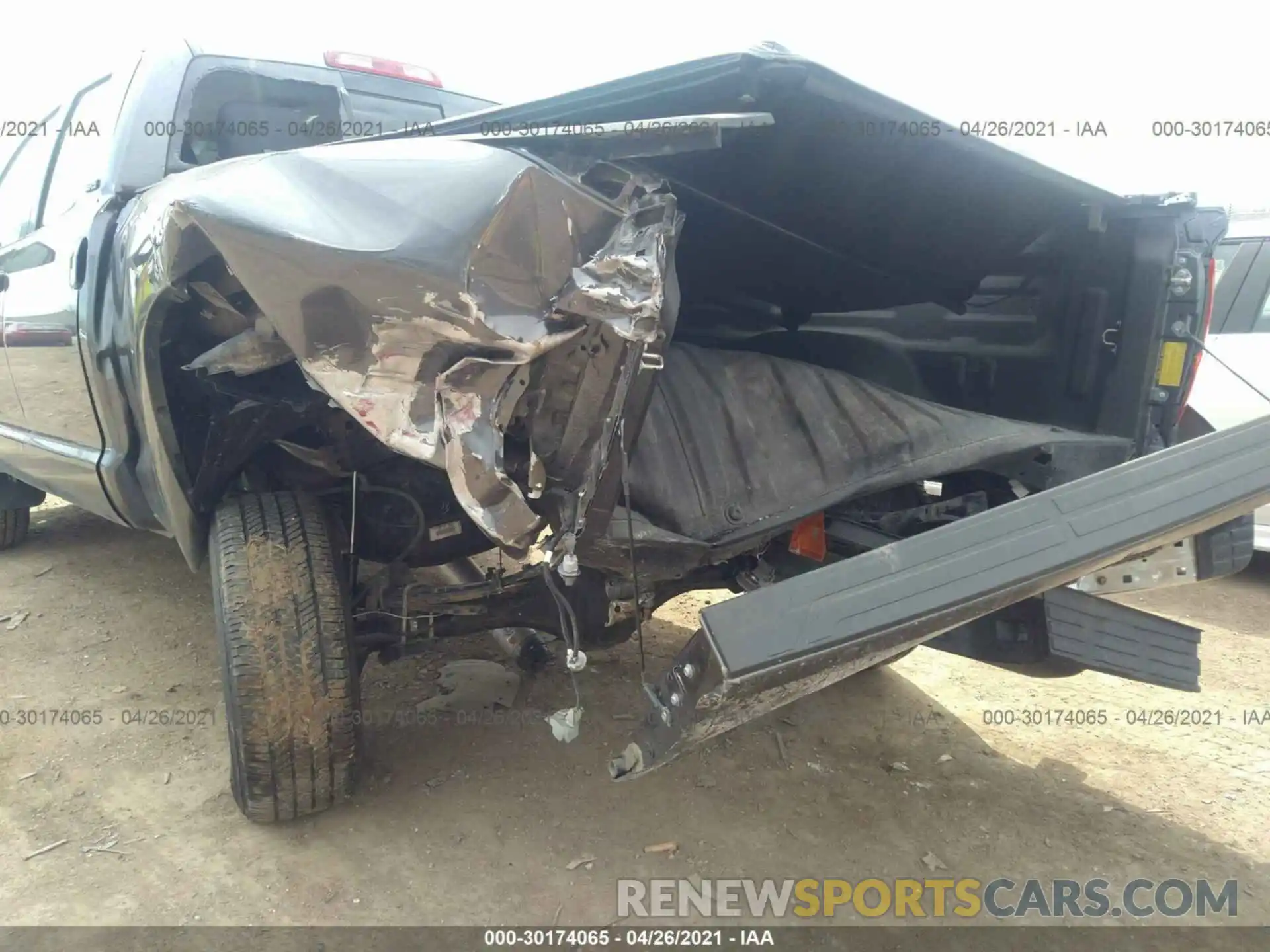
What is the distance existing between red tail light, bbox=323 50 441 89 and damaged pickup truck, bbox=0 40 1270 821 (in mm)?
14

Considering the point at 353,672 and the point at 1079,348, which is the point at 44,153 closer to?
the point at 353,672

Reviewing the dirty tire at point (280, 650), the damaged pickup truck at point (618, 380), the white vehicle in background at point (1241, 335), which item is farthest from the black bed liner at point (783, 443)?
the white vehicle in background at point (1241, 335)

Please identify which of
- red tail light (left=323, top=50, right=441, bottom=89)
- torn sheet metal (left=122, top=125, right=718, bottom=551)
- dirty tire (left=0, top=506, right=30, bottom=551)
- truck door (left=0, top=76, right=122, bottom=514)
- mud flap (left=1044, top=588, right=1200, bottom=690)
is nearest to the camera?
torn sheet metal (left=122, top=125, right=718, bottom=551)

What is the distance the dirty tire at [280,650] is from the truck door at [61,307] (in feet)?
3.09

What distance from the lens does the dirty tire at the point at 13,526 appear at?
192 inches

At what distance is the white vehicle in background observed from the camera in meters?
4.94

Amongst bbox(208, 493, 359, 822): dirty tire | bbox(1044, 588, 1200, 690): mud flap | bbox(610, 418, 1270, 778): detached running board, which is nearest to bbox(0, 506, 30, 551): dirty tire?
bbox(208, 493, 359, 822): dirty tire

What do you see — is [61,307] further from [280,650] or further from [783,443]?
[783,443]

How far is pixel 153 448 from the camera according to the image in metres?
2.21

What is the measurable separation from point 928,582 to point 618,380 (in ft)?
2.22

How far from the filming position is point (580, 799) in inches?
104

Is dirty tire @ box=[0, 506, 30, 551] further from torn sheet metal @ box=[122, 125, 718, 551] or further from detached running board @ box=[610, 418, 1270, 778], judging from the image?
detached running board @ box=[610, 418, 1270, 778]

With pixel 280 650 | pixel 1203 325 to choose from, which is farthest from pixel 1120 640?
pixel 280 650

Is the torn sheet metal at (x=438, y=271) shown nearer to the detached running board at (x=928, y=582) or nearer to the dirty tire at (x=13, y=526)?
the detached running board at (x=928, y=582)
